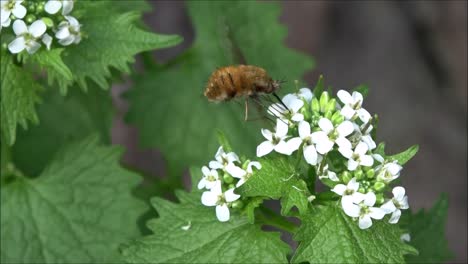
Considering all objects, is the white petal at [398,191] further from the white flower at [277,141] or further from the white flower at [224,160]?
the white flower at [224,160]

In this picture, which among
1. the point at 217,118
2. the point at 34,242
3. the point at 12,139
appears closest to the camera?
the point at 12,139

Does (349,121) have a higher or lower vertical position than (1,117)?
higher

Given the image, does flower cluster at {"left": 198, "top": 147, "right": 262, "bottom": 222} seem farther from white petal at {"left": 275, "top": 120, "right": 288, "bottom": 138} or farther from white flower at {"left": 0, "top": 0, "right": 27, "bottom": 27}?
white flower at {"left": 0, "top": 0, "right": 27, "bottom": 27}

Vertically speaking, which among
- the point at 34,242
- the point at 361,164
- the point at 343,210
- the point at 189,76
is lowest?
the point at 34,242

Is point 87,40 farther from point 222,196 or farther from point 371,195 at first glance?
point 371,195

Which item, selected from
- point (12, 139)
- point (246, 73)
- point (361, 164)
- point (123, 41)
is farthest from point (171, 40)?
point (361, 164)

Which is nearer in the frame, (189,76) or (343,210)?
(343,210)

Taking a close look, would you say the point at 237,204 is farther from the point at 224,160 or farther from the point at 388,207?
the point at 388,207
